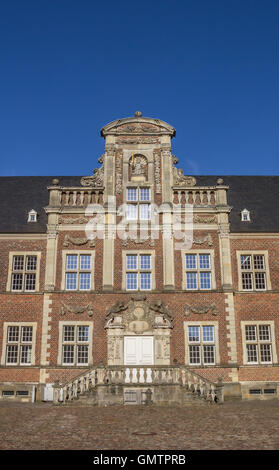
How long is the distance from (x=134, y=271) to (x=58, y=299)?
13.3 ft

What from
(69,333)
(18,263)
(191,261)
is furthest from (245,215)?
(18,263)

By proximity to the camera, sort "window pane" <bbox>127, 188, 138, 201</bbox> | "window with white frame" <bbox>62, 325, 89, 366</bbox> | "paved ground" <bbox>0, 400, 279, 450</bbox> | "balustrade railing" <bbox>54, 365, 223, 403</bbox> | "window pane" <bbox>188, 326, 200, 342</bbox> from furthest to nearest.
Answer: "window pane" <bbox>127, 188, 138, 201</bbox> < "window pane" <bbox>188, 326, 200, 342</bbox> < "window with white frame" <bbox>62, 325, 89, 366</bbox> < "balustrade railing" <bbox>54, 365, 223, 403</bbox> < "paved ground" <bbox>0, 400, 279, 450</bbox>

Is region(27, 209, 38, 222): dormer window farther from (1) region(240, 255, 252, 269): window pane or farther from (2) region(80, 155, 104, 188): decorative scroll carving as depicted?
(1) region(240, 255, 252, 269): window pane

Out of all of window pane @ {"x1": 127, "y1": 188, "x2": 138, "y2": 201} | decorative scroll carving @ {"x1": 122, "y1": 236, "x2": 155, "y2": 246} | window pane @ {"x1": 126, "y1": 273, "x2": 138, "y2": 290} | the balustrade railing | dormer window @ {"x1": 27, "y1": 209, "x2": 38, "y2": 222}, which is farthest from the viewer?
dormer window @ {"x1": 27, "y1": 209, "x2": 38, "y2": 222}

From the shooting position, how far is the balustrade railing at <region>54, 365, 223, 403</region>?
19.4 meters

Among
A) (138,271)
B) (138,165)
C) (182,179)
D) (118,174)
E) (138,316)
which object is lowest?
(138,316)

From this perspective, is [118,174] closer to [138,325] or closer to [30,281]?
[30,281]

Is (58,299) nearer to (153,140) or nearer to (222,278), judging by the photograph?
(222,278)

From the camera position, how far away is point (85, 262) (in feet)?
78.1

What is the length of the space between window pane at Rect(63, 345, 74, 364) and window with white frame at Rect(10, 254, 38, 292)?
11.6 feet

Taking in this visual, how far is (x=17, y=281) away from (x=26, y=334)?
2.75 meters

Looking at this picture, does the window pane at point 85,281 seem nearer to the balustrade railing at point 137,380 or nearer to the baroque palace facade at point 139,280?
the baroque palace facade at point 139,280

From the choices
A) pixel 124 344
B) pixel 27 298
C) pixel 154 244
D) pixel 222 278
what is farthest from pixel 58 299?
pixel 222 278

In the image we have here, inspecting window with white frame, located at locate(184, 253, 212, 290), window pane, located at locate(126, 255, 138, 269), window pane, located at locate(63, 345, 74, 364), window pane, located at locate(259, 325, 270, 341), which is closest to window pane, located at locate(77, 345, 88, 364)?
window pane, located at locate(63, 345, 74, 364)
